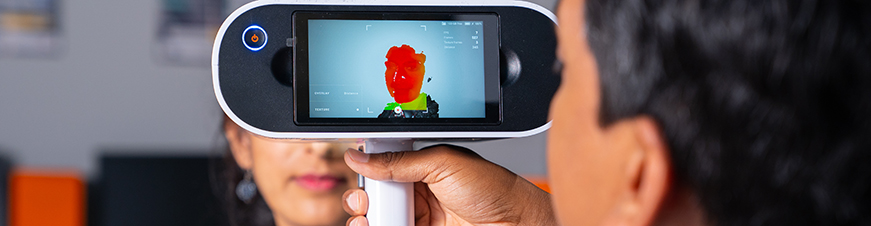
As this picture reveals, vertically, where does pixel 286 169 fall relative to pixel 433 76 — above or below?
below

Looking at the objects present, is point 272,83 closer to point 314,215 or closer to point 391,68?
point 391,68

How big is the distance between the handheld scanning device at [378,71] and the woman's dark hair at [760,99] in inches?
11.9

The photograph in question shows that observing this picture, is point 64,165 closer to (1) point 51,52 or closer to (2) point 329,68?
(1) point 51,52

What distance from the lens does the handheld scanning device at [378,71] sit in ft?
1.99

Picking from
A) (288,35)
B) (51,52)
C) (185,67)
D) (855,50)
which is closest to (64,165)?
(51,52)

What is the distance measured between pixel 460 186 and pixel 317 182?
0.63m

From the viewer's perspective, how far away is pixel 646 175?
33 cm

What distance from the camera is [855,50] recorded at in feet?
0.95

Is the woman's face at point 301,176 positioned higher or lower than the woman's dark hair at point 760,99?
lower

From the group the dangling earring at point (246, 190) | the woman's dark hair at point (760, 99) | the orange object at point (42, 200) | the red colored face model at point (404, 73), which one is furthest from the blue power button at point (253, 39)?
the orange object at point (42, 200)

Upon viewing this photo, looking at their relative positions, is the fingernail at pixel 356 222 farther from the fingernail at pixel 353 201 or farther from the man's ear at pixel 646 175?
the man's ear at pixel 646 175

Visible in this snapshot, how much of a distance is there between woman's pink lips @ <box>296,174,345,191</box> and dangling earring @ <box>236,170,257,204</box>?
0.27 meters

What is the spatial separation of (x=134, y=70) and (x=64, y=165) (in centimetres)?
36

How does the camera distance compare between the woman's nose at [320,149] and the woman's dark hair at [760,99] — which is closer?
the woman's dark hair at [760,99]
